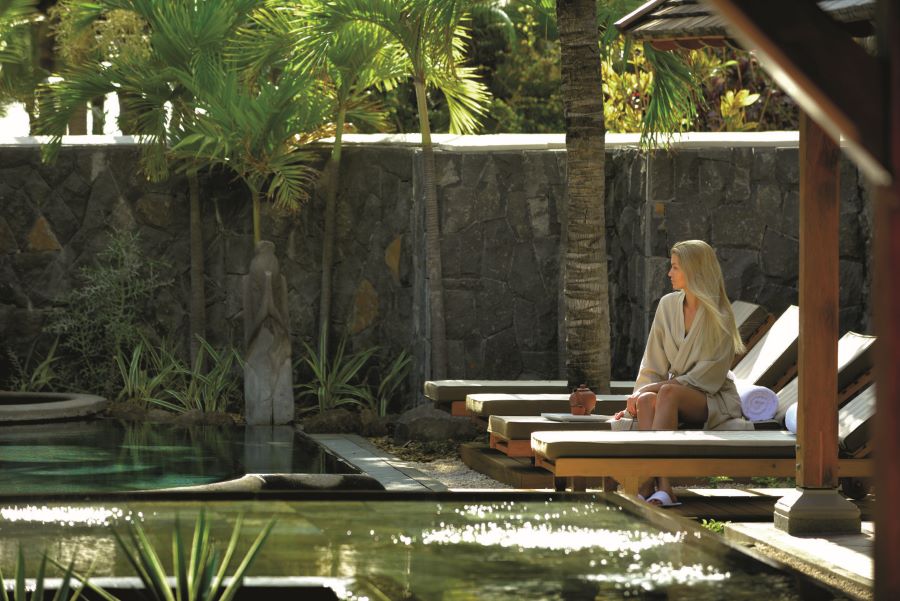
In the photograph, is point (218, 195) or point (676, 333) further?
point (218, 195)

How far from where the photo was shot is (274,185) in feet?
40.3

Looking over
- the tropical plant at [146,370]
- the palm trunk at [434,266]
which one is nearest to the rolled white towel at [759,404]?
the palm trunk at [434,266]

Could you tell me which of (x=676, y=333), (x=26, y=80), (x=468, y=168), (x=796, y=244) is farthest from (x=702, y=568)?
(x=26, y=80)

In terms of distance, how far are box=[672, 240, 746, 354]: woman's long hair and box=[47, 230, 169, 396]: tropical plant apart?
653 centimetres

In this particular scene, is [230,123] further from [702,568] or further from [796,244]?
[702,568]

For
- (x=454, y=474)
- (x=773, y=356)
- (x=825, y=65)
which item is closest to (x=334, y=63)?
(x=454, y=474)

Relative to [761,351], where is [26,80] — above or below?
above

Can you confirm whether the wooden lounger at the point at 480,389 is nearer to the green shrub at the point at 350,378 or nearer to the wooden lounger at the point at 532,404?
the wooden lounger at the point at 532,404

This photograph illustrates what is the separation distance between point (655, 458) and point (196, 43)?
22.8 ft

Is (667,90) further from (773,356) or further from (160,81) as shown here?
(160,81)

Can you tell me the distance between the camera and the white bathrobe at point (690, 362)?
24.7 ft

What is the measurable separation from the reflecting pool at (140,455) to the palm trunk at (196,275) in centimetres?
143

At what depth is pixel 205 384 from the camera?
12.3 metres

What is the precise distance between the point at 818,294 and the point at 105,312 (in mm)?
8006
